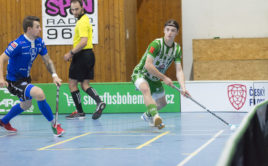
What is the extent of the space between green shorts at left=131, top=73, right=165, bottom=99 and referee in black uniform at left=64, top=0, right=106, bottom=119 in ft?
4.73

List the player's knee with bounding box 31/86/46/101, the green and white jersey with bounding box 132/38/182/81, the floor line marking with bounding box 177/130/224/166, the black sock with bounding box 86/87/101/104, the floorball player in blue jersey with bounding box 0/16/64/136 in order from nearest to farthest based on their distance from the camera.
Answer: the floor line marking with bounding box 177/130/224/166 → the player's knee with bounding box 31/86/46/101 → the floorball player in blue jersey with bounding box 0/16/64/136 → the green and white jersey with bounding box 132/38/182/81 → the black sock with bounding box 86/87/101/104

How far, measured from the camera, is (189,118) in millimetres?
7977

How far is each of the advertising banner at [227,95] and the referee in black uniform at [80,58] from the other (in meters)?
1.99

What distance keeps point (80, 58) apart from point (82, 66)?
0.55ft

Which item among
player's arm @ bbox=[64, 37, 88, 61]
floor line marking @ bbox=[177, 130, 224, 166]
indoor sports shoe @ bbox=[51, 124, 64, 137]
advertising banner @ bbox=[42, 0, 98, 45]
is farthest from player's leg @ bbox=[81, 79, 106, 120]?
advertising banner @ bbox=[42, 0, 98, 45]

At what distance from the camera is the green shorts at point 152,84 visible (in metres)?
6.34

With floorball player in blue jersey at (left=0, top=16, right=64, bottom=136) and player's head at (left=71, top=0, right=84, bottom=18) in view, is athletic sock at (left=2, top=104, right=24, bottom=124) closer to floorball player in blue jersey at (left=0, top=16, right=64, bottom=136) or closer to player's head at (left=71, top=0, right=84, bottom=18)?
floorball player in blue jersey at (left=0, top=16, right=64, bottom=136)

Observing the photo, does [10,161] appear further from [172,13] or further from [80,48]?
[172,13]

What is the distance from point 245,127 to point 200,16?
1138cm

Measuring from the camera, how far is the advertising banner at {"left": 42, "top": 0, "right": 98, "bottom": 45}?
10594 mm

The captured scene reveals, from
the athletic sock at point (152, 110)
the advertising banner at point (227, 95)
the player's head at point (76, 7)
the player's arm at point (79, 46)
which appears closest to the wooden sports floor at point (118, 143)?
the athletic sock at point (152, 110)

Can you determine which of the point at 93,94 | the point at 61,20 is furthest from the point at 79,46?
the point at 61,20

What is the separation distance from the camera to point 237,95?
8.88 m

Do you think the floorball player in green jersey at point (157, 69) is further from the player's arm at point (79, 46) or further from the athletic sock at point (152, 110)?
the player's arm at point (79, 46)
